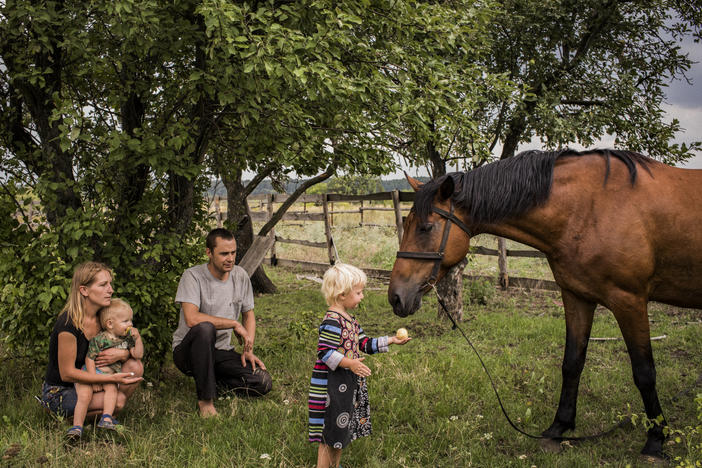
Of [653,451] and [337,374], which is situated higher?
[337,374]

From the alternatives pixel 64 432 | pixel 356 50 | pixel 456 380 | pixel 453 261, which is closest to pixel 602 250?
pixel 453 261

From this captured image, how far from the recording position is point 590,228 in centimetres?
313

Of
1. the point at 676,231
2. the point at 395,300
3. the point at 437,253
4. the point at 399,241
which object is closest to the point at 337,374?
the point at 395,300

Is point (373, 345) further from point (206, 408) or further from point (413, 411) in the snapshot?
point (206, 408)

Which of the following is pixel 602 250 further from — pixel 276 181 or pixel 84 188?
pixel 276 181

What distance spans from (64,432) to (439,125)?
391 centimetres

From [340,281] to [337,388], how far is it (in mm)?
576

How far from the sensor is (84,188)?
4.26 m

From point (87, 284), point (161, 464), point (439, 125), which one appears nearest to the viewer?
point (161, 464)

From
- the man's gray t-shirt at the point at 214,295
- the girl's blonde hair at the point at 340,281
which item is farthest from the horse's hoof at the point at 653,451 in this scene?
the man's gray t-shirt at the point at 214,295

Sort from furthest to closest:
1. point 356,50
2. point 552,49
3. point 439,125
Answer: point 552,49 → point 439,125 → point 356,50

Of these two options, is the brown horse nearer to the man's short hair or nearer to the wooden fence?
the man's short hair

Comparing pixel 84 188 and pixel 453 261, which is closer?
pixel 453 261

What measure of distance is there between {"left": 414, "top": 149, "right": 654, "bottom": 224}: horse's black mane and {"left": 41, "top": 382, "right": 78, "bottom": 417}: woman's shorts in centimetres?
264
